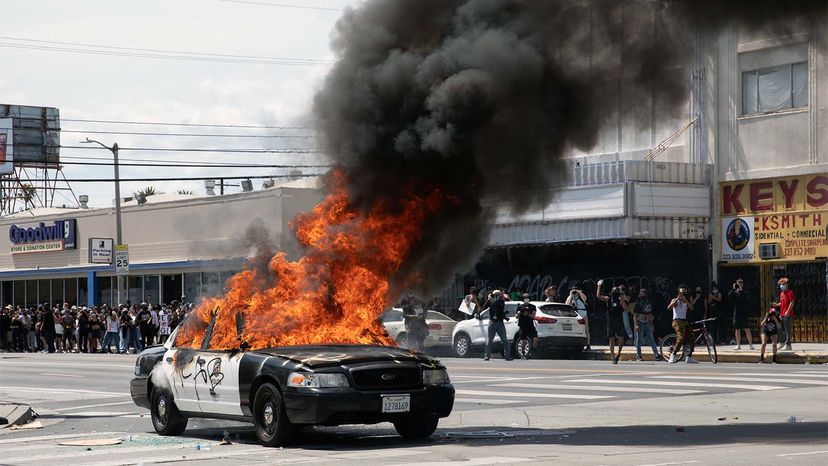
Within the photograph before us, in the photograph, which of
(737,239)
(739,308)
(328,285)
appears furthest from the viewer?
(737,239)

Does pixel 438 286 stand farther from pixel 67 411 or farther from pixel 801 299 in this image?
pixel 801 299

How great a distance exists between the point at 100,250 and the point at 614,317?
25044mm

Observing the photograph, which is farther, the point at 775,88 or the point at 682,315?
the point at 775,88

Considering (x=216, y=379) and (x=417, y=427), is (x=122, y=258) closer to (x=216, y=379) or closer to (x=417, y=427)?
(x=216, y=379)

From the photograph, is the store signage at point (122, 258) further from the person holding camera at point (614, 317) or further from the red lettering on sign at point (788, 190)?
the red lettering on sign at point (788, 190)

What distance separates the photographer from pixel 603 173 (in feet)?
110

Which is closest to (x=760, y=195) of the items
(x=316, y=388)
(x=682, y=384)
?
(x=682, y=384)

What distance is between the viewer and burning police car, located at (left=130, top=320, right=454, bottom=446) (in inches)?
465

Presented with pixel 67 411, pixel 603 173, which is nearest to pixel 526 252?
pixel 603 173

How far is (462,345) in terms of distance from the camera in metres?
32.2

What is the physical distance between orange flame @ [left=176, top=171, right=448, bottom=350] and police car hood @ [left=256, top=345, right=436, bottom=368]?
42 cm

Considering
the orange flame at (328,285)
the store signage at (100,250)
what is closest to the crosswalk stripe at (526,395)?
the orange flame at (328,285)

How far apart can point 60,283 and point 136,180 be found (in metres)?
16.3

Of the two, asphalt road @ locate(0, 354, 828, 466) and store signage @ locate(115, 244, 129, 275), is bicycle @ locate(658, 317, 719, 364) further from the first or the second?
store signage @ locate(115, 244, 129, 275)
